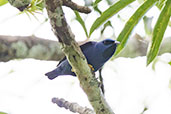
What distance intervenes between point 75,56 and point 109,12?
64cm

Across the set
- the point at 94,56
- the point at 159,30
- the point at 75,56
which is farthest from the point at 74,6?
the point at 94,56

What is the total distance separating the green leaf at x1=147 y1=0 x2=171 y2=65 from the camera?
2.49 m

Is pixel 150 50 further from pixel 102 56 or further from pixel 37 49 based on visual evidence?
pixel 37 49

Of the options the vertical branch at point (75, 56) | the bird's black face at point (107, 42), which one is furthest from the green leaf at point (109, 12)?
the bird's black face at point (107, 42)

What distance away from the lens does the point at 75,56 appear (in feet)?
6.79

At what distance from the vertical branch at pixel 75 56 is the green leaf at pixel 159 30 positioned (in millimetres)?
546

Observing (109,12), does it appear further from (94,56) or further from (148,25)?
(148,25)

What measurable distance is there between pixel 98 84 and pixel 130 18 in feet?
2.06

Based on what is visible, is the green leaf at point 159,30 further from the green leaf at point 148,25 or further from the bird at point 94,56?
the green leaf at point 148,25

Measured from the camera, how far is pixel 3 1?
3.12 m

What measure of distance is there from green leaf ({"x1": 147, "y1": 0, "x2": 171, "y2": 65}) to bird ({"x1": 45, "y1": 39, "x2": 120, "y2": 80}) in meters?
→ 0.72

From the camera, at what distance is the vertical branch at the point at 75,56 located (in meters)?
1.88

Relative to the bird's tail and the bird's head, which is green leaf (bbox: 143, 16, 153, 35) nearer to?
the bird's head

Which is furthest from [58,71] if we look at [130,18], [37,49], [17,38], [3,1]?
[130,18]
